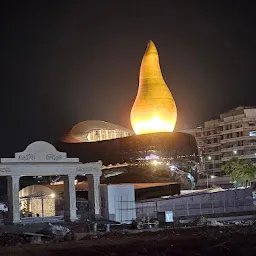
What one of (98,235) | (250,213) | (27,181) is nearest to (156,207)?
(250,213)

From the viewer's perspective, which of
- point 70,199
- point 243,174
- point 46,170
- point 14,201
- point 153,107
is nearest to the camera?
point 14,201

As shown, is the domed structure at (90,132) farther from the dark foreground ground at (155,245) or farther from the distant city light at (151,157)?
the dark foreground ground at (155,245)

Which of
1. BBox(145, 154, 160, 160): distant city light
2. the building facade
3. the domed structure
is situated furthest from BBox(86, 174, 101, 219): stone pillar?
the building facade

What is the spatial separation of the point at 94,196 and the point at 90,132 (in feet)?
94.0

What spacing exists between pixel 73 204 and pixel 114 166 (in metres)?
17.0

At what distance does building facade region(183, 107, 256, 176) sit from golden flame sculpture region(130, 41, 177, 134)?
28571 millimetres

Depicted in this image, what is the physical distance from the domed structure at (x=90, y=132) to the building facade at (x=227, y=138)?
2216 centimetres

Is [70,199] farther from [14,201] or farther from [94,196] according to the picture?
[14,201]

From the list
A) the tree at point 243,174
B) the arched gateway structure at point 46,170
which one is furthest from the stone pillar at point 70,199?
the tree at point 243,174

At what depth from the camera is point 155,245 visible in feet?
55.1

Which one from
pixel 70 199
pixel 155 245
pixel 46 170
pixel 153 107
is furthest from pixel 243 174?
pixel 155 245

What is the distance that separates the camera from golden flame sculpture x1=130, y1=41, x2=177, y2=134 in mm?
48562

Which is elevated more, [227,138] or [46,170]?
[227,138]

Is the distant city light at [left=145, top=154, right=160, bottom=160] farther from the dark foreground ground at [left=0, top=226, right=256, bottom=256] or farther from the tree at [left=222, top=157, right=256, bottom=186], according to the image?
the dark foreground ground at [left=0, top=226, right=256, bottom=256]
